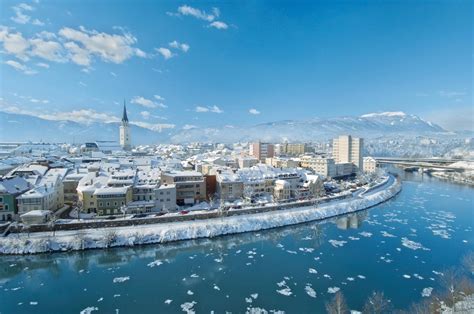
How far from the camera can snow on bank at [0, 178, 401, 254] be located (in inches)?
730

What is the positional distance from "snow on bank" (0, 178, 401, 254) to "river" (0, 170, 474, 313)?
664 mm

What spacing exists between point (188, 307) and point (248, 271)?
15.9ft

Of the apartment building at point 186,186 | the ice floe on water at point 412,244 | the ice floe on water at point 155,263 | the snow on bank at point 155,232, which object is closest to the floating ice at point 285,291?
the ice floe on water at point 155,263

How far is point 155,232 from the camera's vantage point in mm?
20859

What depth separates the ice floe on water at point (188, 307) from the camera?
38.2 feet

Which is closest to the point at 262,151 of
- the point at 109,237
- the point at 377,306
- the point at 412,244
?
the point at 412,244

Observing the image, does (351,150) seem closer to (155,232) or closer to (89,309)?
(155,232)

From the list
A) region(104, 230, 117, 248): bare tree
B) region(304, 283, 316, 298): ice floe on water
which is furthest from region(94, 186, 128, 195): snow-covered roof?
region(304, 283, 316, 298): ice floe on water

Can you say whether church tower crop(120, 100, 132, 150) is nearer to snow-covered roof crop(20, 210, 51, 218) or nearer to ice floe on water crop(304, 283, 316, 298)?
snow-covered roof crop(20, 210, 51, 218)

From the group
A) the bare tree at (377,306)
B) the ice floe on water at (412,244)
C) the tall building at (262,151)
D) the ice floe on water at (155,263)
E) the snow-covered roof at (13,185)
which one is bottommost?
the ice floe on water at (155,263)

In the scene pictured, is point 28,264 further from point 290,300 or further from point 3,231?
point 290,300

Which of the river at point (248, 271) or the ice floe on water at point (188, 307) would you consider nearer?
the ice floe on water at point (188, 307)

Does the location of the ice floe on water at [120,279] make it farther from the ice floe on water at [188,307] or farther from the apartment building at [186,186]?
the apartment building at [186,186]

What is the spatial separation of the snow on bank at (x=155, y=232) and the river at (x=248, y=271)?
664mm
